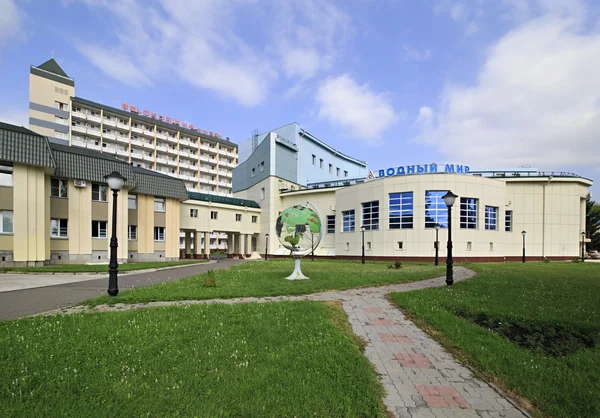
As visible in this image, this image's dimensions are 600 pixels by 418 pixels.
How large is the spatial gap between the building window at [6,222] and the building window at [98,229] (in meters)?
6.18

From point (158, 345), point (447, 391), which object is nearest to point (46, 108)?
point (158, 345)

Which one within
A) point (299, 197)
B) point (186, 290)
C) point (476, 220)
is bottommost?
point (186, 290)

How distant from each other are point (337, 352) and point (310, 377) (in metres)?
1.03

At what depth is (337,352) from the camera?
5422 mm

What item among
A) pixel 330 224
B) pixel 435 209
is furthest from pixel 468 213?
pixel 330 224

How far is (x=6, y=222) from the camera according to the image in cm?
2388

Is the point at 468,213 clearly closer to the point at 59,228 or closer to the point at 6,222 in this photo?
the point at 59,228

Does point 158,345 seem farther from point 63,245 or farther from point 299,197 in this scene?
Answer: point 299,197

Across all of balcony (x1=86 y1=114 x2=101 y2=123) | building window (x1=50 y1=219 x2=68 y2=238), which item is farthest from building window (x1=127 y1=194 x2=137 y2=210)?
→ balcony (x1=86 y1=114 x2=101 y2=123)

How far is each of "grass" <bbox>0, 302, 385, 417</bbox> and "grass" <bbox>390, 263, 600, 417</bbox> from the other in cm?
210

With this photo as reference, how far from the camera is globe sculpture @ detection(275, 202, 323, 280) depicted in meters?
16.0

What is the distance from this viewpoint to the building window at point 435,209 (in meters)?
34.8

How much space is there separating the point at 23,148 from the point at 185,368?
89.7 ft

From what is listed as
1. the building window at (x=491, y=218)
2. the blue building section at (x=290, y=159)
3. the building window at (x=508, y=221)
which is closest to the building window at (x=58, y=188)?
the blue building section at (x=290, y=159)
